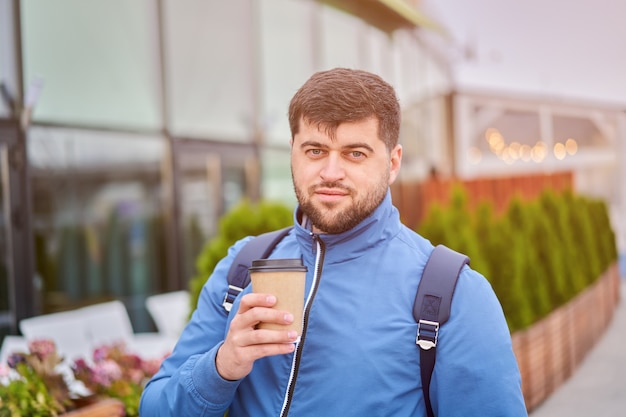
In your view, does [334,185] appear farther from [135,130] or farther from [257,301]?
[135,130]

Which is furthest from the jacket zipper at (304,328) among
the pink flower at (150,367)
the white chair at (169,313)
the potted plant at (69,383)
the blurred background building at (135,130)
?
the blurred background building at (135,130)

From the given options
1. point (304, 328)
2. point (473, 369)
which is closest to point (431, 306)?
point (473, 369)

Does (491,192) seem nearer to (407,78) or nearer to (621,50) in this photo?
(407,78)

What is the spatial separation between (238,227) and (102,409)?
4.36 ft

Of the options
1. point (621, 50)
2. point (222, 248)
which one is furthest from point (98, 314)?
point (621, 50)

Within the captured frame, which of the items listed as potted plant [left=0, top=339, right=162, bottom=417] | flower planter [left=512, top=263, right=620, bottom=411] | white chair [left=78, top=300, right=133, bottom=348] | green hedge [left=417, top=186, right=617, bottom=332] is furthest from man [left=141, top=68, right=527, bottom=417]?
white chair [left=78, top=300, right=133, bottom=348]

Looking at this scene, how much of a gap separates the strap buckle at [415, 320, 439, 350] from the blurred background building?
214 inches

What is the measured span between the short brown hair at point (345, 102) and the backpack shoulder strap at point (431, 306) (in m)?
0.28

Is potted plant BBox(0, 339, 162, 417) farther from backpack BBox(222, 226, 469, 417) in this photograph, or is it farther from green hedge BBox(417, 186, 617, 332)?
green hedge BBox(417, 186, 617, 332)

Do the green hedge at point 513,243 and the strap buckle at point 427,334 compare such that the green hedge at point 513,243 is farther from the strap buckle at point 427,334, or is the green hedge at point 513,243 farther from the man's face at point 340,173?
the strap buckle at point 427,334

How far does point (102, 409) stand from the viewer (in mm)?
3012

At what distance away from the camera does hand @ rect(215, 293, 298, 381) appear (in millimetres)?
1319

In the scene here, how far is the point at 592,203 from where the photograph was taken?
10258mm

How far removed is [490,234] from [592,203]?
17.3ft
